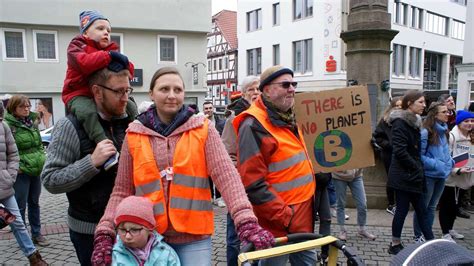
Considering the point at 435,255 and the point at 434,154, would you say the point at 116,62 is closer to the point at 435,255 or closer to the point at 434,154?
the point at 435,255

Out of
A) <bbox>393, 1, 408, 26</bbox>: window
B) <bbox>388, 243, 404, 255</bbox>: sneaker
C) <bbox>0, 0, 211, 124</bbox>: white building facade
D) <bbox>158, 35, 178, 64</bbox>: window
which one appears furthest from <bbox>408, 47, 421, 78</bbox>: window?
<bbox>388, 243, 404, 255</bbox>: sneaker

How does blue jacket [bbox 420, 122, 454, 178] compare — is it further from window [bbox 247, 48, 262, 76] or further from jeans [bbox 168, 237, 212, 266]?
window [bbox 247, 48, 262, 76]

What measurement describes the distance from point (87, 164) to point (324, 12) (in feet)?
97.3

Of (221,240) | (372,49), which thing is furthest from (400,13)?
(221,240)

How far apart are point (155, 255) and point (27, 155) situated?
3789 mm

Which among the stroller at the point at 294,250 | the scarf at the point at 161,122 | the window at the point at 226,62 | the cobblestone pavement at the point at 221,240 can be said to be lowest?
the cobblestone pavement at the point at 221,240

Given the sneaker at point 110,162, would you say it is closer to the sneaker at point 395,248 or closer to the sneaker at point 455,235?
the sneaker at point 395,248

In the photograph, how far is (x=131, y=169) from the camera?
217 cm

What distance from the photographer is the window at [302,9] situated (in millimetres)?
30984

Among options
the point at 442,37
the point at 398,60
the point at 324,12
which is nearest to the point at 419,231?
the point at 324,12

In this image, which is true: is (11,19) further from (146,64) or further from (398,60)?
(398,60)

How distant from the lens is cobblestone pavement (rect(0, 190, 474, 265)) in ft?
14.9

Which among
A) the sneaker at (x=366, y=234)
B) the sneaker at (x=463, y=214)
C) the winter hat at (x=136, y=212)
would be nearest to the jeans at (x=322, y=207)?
the winter hat at (x=136, y=212)

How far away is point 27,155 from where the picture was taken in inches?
196
